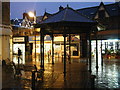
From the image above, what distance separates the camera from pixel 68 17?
12.4 metres

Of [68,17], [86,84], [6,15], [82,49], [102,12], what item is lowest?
[86,84]

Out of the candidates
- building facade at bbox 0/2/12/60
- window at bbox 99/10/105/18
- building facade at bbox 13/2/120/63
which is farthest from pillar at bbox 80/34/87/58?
building facade at bbox 0/2/12/60

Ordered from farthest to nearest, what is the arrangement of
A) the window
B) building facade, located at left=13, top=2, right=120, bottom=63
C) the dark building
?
the window → building facade, located at left=13, top=2, right=120, bottom=63 → the dark building

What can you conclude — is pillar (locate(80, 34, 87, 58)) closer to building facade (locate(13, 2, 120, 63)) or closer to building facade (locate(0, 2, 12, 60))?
building facade (locate(13, 2, 120, 63))

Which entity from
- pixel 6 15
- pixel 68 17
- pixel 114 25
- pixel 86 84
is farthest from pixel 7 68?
pixel 114 25

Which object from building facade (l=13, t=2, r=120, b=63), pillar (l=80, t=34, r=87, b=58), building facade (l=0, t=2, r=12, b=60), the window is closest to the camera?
building facade (l=0, t=2, r=12, b=60)

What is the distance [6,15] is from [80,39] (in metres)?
14.5

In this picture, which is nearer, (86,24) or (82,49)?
(86,24)

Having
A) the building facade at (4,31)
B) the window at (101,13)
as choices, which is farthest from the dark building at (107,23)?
the building facade at (4,31)

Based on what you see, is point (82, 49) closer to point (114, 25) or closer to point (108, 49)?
point (108, 49)

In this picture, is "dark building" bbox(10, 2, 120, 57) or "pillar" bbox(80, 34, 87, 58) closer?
"pillar" bbox(80, 34, 87, 58)

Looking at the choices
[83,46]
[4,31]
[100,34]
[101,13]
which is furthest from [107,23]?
[4,31]

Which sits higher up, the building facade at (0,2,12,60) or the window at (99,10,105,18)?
→ the window at (99,10,105,18)

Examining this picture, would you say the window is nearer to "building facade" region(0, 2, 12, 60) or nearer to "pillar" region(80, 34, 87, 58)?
"pillar" region(80, 34, 87, 58)
